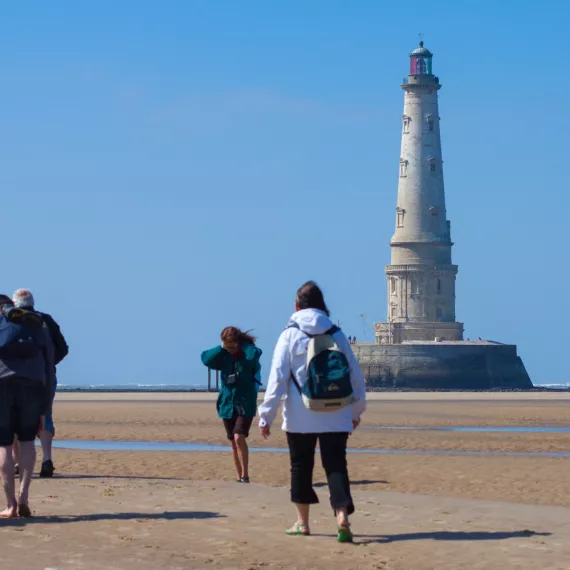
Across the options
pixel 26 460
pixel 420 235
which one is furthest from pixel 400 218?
pixel 26 460

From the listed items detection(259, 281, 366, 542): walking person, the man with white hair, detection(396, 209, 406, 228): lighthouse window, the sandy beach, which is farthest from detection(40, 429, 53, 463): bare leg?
detection(396, 209, 406, 228): lighthouse window

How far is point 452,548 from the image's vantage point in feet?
30.8

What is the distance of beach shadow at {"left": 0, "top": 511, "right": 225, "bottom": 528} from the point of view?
408 inches

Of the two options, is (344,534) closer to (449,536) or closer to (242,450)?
(449,536)

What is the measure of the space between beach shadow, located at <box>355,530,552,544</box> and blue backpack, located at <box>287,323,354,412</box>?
0.97 metres

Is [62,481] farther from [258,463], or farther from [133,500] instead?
[258,463]

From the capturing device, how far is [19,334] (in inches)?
420

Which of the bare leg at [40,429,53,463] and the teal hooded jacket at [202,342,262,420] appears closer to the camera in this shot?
the teal hooded jacket at [202,342,262,420]

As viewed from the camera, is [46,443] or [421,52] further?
[421,52]

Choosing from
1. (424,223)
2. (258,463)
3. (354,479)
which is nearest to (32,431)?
(354,479)

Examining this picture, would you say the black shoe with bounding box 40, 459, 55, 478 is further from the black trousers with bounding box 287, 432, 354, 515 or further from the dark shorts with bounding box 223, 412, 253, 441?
the black trousers with bounding box 287, 432, 354, 515

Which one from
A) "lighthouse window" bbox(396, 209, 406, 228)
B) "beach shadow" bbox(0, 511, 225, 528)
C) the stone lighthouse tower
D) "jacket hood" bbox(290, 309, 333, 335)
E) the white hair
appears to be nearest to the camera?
"jacket hood" bbox(290, 309, 333, 335)

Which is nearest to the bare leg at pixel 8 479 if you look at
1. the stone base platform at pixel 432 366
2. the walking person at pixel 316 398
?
the walking person at pixel 316 398

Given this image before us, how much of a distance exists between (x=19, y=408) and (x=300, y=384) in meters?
2.30
